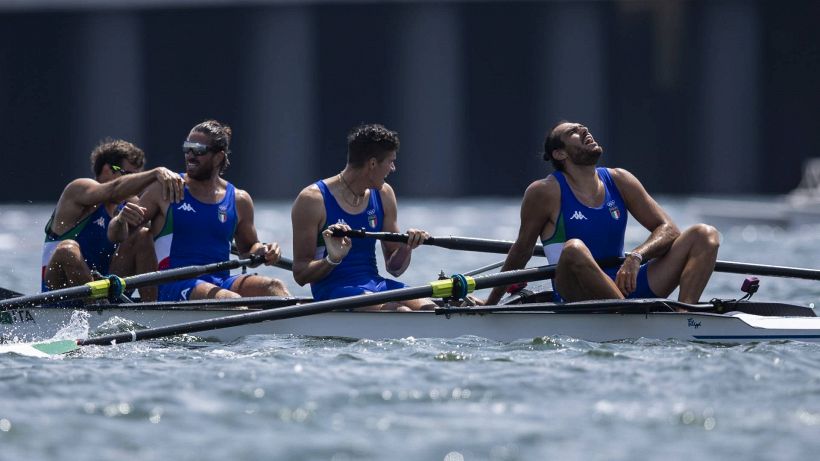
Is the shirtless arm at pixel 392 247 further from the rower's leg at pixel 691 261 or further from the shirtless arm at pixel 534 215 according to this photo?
the rower's leg at pixel 691 261

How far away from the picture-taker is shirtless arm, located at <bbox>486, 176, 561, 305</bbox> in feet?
29.2

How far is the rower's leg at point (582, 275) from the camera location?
8539mm

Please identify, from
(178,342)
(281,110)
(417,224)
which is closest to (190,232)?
(178,342)

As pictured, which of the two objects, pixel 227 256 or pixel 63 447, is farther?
pixel 227 256

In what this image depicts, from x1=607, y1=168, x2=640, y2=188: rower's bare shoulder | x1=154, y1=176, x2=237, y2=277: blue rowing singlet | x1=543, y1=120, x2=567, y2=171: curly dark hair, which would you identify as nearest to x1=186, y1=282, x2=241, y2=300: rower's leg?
x1=154, y1=176, x2=237, y2=277: blue rowing singlet

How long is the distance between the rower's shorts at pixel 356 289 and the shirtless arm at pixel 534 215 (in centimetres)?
80

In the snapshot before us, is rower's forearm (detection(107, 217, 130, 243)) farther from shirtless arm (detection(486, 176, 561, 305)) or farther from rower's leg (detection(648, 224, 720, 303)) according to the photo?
rower's leg (detection(648, 224, 720, 303))

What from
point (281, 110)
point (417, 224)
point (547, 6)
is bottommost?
point (417, 224)

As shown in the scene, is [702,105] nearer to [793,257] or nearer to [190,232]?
[793,257]

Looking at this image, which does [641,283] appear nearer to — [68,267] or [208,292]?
[208,292]

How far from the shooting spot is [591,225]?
897cm

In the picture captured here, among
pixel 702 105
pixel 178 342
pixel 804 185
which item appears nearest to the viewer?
pixel 178 342

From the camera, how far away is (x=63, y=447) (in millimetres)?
6000

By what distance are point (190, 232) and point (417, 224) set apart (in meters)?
18.6
